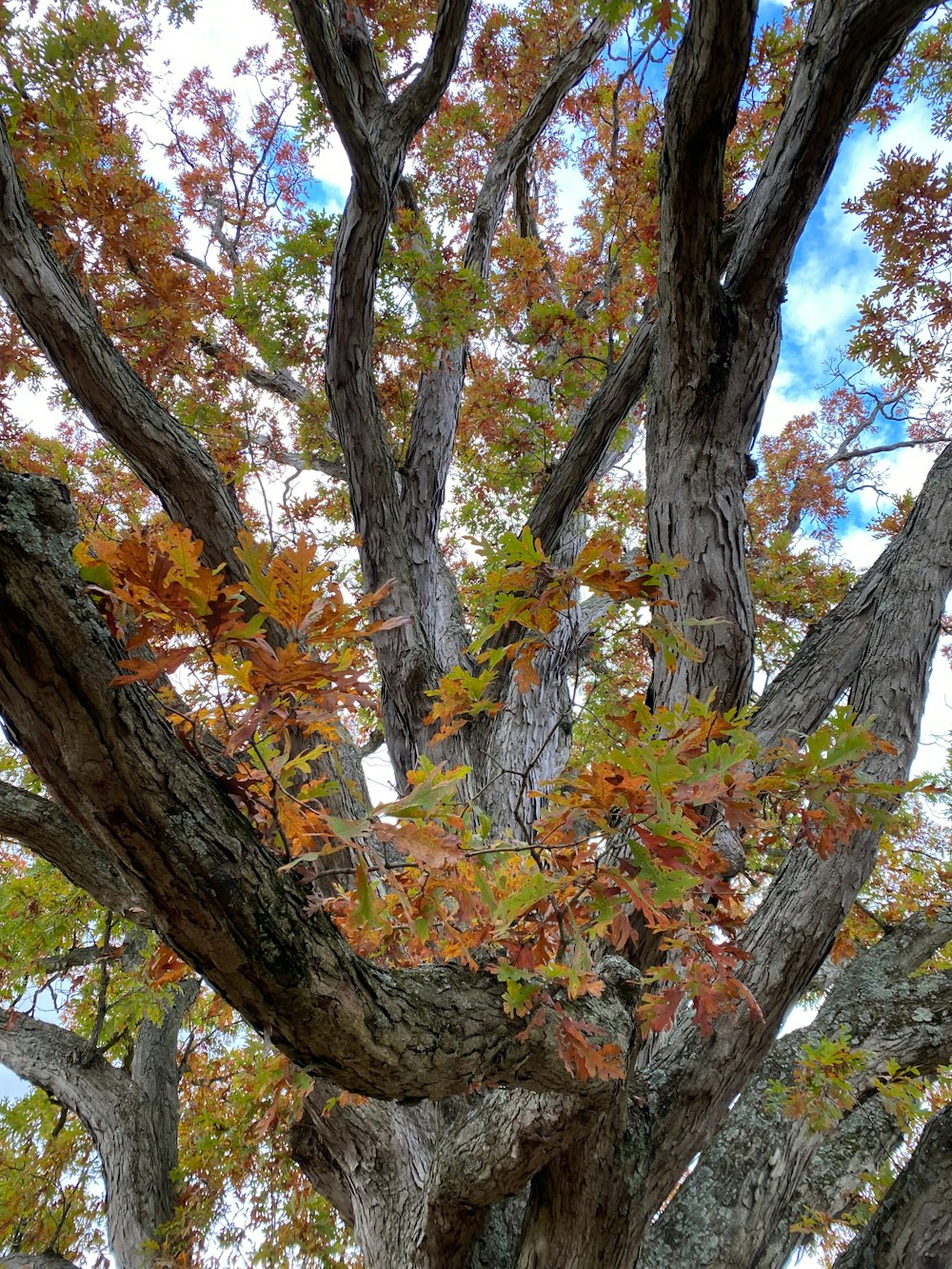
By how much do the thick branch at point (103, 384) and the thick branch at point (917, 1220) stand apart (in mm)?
3390

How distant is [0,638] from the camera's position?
965 mm

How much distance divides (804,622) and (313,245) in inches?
153

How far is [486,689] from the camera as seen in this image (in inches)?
126

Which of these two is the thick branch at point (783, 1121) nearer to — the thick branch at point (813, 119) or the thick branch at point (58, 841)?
the thick branch at point (58, 841)

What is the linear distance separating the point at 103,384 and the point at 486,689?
207 centimetres

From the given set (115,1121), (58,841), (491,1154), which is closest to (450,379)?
(58,841)

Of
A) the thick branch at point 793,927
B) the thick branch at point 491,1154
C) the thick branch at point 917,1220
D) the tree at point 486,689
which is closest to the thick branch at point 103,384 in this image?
the tree at point 486,689

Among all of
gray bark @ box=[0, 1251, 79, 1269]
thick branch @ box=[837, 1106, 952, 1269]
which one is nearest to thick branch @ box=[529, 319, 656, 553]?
thick branch @ box=[837, 1106, 952, 1269]

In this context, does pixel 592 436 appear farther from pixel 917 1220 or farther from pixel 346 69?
pixel 917 1220

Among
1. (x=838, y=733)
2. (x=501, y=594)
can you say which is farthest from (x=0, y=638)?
(x=838, y=733)

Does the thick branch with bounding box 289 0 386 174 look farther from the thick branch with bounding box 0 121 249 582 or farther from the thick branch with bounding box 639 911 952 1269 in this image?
the thick branch with bounding box 639 911 952 1269

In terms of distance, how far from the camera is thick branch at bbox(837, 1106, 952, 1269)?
225 centimetres

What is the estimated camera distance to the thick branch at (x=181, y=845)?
99cm

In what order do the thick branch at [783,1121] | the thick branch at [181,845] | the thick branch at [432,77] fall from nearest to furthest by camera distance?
the thick branch at [181,845] → the thick branch at [783,1121] → the thick branch at [432,77]
